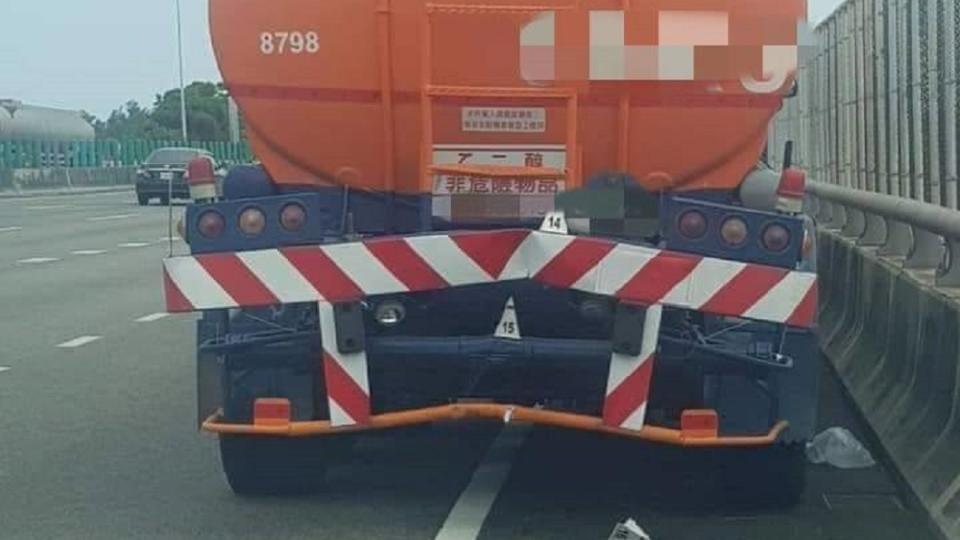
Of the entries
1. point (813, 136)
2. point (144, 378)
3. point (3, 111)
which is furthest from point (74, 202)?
point (144, 378)

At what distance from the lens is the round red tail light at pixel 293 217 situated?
8.31 metres

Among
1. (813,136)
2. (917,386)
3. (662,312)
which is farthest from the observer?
(813,136)

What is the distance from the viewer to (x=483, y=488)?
9.26 m

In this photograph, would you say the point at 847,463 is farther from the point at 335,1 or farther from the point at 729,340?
the point at 335,1

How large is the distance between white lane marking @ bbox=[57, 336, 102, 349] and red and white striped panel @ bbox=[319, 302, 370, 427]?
27.4 feet

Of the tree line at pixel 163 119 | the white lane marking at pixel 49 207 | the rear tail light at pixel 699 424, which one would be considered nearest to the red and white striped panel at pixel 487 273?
the rear tail light at pixel 699 424

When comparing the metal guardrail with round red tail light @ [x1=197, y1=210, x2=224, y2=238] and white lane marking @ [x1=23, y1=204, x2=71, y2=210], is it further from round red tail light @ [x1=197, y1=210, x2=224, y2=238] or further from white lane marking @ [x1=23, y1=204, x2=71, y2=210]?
white lane marking @ [x1=23, y1=204, x2=71, y2=210]

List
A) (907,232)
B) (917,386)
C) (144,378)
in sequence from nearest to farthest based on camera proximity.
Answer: (917,386) < (907,232) < (144,378)

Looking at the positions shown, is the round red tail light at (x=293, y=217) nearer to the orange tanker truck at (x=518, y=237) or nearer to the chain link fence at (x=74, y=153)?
the orange tanker truck at (x=518, y=237)

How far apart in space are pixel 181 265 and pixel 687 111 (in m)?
2.26

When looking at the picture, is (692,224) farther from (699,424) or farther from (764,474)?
(764,474)

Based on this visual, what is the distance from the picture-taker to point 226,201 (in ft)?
27.7

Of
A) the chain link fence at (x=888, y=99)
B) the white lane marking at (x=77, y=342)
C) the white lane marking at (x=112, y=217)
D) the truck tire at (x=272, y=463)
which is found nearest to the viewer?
the truck tire at (x=272, y=463)

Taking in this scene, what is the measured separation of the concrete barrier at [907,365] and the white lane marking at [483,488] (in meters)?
1.90
